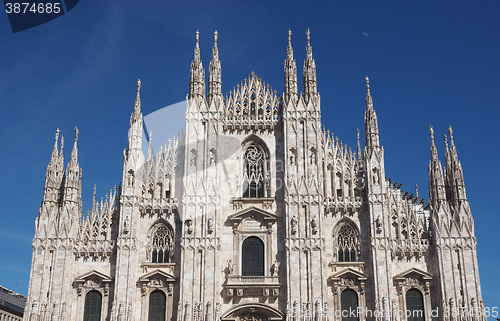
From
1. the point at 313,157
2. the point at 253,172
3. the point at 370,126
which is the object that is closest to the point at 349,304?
the point at 313,157

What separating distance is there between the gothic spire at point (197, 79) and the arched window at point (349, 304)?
1670 centimetres

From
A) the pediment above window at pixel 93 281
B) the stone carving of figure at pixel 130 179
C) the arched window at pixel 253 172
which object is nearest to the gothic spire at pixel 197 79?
the arched window at pixel 253 172

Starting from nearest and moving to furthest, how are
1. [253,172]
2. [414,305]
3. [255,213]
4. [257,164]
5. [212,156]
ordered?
[414,305], [255,213], [212,156], [253,172], [257,164]

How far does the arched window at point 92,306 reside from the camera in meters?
38.5

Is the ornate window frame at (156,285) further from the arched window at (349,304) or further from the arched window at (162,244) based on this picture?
the arched window at (349,304)

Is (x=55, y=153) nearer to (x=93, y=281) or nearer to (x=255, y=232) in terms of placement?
(x=93, y=281)

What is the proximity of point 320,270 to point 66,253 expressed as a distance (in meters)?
16.2

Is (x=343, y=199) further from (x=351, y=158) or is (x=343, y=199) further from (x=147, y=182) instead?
(x=147, y=182)

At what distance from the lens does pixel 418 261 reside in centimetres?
3881

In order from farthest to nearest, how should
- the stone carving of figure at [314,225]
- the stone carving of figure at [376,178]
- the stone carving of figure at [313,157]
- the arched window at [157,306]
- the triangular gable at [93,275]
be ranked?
the stone carving of figure at [313,157] < the stone carving of figure at [376,178] < the stone carving of figure at [314,225] < the triangular gable at [93,275] < the arched window at [157,306]

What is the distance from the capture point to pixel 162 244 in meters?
40.2

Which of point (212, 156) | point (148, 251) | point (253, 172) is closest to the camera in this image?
point (148, 251)

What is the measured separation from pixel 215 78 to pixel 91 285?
53.9 ft

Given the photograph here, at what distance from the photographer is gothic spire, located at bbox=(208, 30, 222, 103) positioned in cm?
4288
